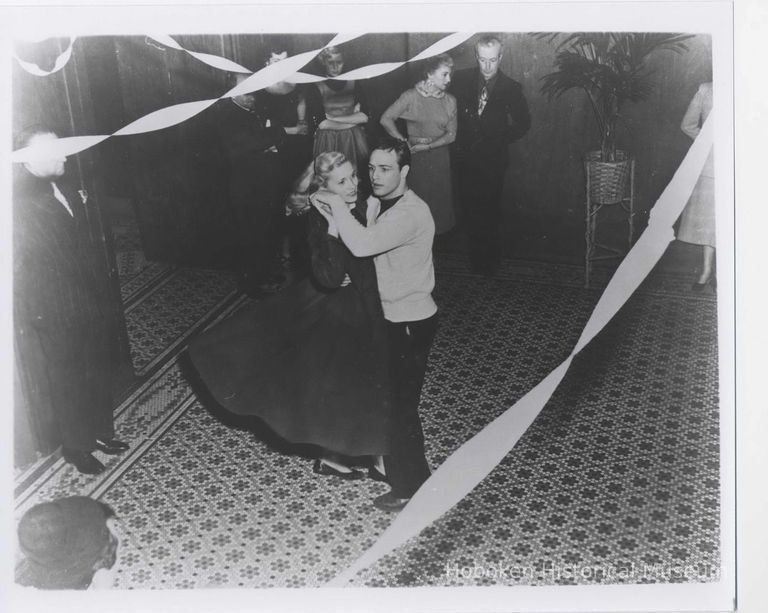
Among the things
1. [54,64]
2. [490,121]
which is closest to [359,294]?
[490,121]

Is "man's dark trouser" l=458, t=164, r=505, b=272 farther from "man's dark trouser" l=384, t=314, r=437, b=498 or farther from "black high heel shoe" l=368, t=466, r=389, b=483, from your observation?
"black high heel shoe" l=368, t=466, r=389, b=483

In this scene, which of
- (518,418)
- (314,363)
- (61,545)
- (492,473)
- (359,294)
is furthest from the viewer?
(518,418)

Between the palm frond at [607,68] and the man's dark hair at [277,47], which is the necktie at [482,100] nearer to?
the palm frond at [607,68]

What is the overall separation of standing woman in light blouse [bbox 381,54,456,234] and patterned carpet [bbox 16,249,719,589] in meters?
0.30

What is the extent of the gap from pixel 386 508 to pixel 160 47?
166cm

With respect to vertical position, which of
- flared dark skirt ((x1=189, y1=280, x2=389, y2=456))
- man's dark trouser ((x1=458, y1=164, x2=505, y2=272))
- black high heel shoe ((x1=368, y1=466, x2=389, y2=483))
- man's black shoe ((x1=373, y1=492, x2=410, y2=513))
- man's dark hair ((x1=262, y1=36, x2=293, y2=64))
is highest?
man's dark hair ((x1=262, y1=36, x2=293, y2=64))

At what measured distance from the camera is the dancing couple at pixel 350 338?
11.2 ft

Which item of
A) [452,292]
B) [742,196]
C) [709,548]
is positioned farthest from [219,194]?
[709,548]

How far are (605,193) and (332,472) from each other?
141 centimetres

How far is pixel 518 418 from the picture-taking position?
3914 mm

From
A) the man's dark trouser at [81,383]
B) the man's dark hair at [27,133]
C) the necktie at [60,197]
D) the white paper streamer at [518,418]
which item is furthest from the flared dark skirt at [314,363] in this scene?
the man's dark hair at [27,133]

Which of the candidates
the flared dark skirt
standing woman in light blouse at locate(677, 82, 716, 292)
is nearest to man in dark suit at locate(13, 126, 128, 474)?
the flared dark skirt

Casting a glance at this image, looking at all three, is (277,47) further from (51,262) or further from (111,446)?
(111,446)

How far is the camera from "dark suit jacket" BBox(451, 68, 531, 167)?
366cm
